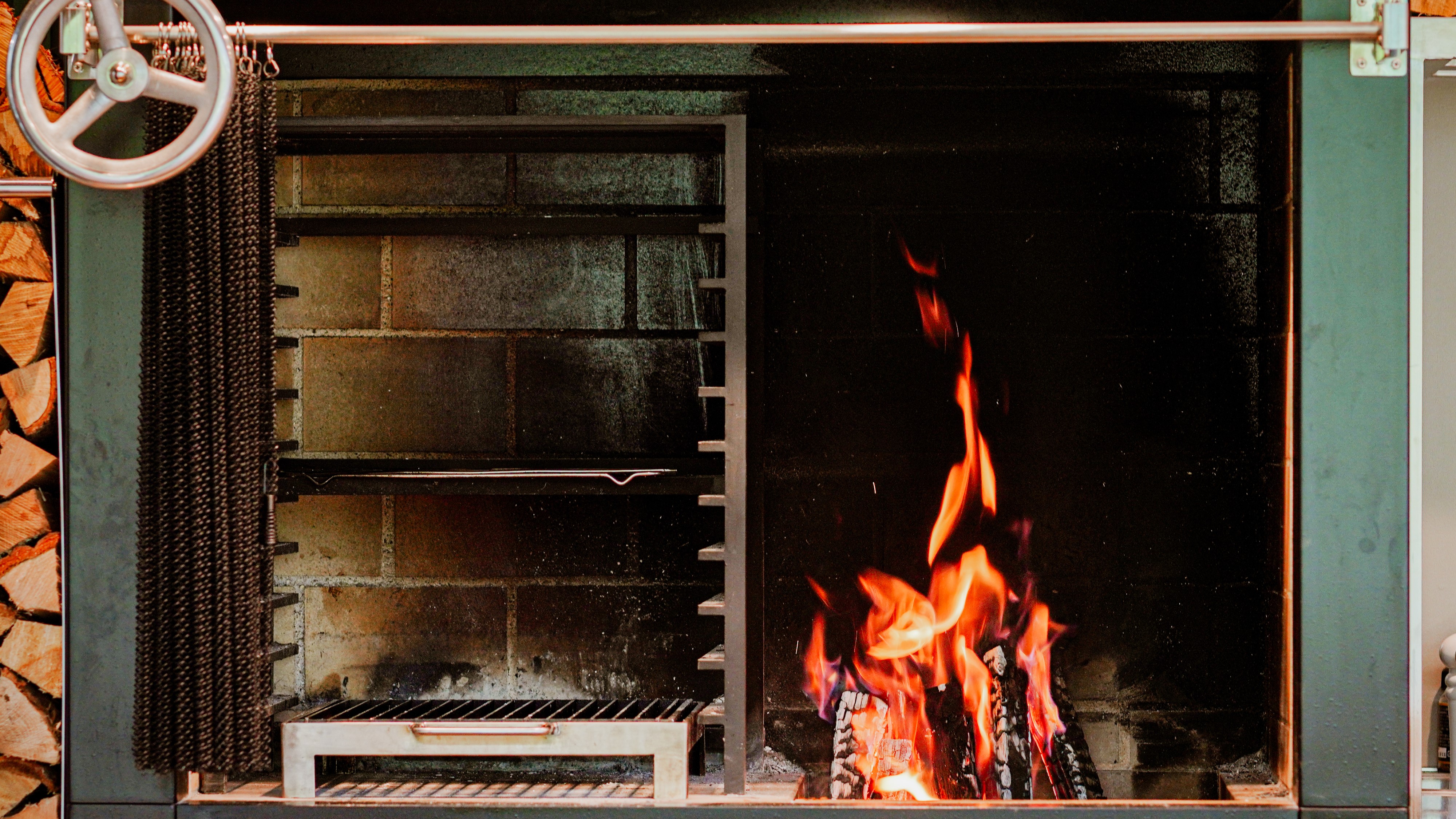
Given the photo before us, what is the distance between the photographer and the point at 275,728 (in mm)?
1978

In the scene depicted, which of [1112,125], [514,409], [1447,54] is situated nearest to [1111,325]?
[1112,125]

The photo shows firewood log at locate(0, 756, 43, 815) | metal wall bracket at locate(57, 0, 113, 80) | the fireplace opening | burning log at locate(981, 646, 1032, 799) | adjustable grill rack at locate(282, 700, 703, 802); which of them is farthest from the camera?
the fireplace opening

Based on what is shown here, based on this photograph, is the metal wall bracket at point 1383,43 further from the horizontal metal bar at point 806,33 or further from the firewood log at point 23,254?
the firewood log at point 23,254

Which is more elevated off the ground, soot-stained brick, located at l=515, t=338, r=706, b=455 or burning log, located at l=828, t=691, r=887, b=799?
soot-stained brick, located at l=515, t=338, r=706, b=455

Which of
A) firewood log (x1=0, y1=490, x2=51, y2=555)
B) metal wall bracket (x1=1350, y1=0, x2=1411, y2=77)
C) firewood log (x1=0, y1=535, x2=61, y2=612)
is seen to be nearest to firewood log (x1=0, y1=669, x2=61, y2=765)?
firewood log (x1=0, y1=535, x2=61, y2=612)

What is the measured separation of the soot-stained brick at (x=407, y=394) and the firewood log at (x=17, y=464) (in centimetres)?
46

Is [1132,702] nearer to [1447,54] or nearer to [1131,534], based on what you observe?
[1131,534]

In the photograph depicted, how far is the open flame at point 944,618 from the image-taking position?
215cm

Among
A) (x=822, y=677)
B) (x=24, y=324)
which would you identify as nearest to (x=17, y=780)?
(x=24, y=324)

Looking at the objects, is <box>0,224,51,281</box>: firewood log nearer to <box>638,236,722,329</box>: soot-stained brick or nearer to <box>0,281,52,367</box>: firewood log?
<box>0,281,52,367</box>: firewood log

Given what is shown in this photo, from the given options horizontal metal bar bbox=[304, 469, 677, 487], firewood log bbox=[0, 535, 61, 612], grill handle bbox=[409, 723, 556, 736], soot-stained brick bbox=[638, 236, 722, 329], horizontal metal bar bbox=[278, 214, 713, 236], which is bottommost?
grill handle bbox=[409, 723, 556, 736]

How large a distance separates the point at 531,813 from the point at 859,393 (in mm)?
986

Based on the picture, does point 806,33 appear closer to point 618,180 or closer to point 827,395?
point 618,180

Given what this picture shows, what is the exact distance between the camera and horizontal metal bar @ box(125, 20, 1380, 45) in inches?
65.9
